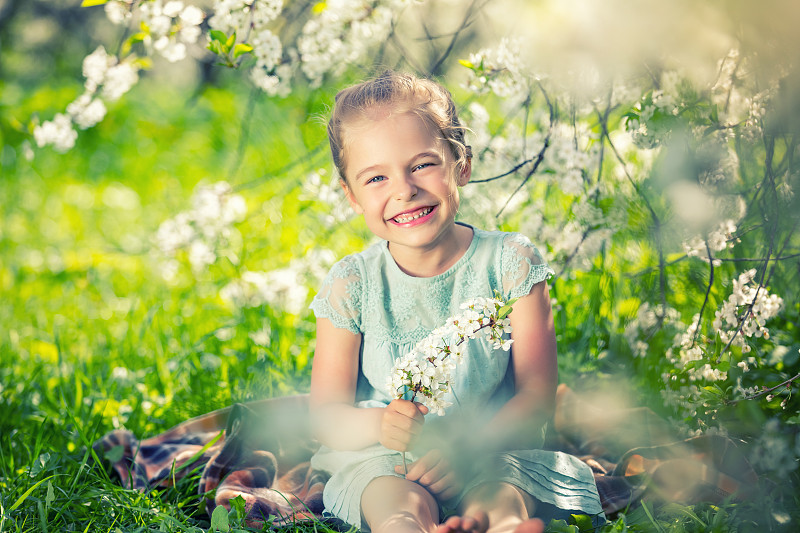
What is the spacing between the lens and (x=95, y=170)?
17.3ft

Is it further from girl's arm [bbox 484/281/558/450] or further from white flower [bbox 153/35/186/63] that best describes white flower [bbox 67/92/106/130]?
girl's arm [bbox 484/281/558/450]

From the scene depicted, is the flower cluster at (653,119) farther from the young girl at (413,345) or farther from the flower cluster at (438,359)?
the flower cluster at (438,359)

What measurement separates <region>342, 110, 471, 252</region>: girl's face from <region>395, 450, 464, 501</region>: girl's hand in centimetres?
49

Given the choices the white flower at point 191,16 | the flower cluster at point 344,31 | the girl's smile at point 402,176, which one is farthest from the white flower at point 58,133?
the girl's smile at point 402,176

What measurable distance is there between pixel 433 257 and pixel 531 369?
369mm

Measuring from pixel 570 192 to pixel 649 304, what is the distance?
0.42 metres

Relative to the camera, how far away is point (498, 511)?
56.3 inches

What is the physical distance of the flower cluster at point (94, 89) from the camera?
2.36 m

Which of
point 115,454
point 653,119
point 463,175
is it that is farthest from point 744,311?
point 115,454

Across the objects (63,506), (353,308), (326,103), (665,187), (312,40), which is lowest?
(63,506)

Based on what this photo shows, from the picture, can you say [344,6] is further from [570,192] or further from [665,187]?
[665,187]

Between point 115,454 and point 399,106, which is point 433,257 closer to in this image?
point 399,106

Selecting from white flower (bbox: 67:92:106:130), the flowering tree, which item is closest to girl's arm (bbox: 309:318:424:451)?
the flowering tree

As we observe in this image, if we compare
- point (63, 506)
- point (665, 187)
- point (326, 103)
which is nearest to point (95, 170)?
point (326, 103)
